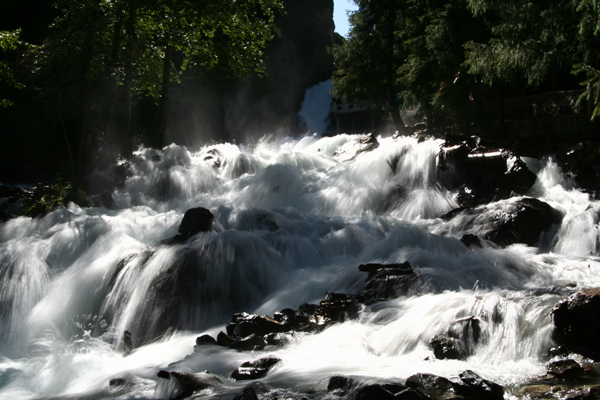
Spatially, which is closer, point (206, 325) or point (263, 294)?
point (206, 325)

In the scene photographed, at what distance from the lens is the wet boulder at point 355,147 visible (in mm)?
18594

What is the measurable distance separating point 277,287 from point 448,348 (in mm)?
3820

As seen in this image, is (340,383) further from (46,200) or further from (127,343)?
(46,200)

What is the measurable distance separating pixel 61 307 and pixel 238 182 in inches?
Result: 384

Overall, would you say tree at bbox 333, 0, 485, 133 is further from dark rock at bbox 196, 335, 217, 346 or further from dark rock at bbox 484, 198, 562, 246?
dark rock at bbox 196, 335, 217, 346

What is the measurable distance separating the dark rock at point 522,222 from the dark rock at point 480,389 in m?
6.14

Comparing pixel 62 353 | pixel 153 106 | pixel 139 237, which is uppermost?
pixel 153 106

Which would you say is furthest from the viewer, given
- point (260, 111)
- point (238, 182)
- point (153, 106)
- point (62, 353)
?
point (260, 111)

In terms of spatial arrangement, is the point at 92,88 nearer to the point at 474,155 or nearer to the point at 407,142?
the point at 407,142

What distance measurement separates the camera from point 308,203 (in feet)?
47.9

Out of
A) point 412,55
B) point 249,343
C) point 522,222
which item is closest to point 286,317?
point 249,343

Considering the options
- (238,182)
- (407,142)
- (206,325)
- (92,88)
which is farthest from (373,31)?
(206,325)

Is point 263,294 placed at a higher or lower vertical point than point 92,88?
lower

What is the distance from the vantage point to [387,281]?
7.15 m
